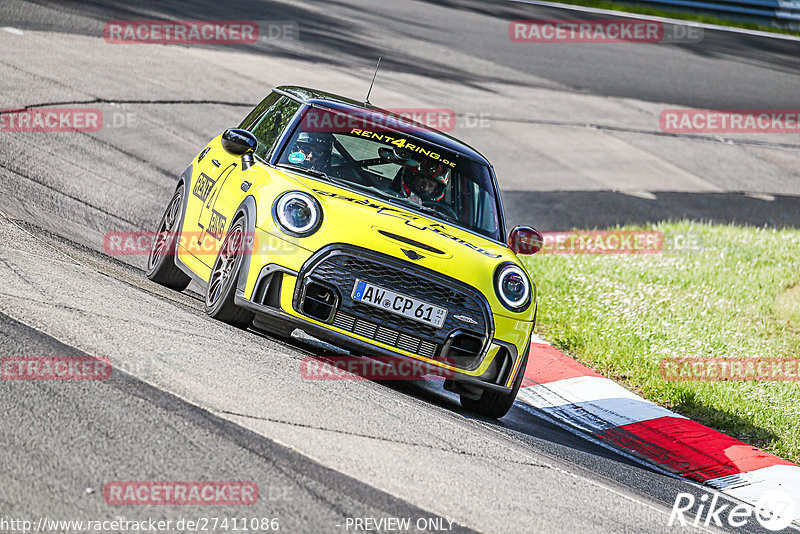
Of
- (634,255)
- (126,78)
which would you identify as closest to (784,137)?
(634,255)

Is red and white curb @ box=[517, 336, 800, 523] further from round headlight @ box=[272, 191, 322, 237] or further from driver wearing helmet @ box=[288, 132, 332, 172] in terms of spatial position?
round headlight @ box=[272, 191, 322, 237]

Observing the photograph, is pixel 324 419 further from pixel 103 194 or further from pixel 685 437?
pixel 103 194

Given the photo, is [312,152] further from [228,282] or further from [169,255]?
[169,255]

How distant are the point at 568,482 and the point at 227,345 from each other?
1844mm

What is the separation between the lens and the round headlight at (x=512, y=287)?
6094 millimetres

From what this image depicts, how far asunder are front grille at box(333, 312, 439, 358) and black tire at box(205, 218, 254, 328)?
682 millimetres

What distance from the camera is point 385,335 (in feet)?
19.1

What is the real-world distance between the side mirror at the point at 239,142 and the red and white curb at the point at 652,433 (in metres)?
2.59

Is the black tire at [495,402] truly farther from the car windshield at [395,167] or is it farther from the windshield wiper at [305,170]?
the windshield wiper at [305,170]

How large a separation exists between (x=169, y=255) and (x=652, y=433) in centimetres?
352

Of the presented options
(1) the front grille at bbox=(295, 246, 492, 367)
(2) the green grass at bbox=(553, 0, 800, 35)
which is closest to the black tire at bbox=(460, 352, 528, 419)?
(1) the front grille at bbox=(295, 246, 492, 367)

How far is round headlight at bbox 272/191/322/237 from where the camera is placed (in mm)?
5895

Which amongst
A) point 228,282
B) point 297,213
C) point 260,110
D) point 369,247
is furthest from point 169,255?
point 369,247

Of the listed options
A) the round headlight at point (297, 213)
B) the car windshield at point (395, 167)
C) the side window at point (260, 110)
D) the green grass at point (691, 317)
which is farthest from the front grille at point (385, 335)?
the green grass at point (691, 317)
